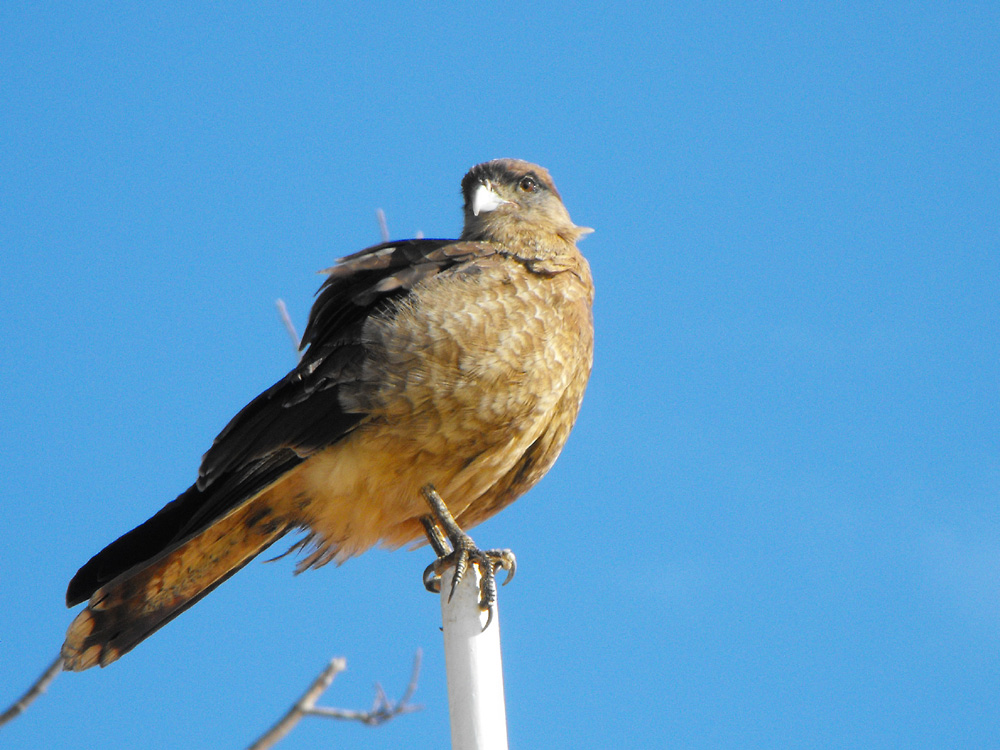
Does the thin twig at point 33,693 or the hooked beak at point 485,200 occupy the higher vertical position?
the hooked beak at point 485,200

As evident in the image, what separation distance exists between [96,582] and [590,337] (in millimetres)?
1499

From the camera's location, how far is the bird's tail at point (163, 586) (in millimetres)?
2832

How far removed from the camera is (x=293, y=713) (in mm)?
2500

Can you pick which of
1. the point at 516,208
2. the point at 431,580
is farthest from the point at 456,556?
the point at 516,208

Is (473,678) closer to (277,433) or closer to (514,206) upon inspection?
(277,433)

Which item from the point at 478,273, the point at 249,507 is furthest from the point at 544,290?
the point at 249,507

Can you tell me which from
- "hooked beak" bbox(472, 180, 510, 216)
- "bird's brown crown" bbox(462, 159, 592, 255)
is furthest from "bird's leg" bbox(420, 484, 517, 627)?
"hooked beak" bbox(472, 180, 510, 216)

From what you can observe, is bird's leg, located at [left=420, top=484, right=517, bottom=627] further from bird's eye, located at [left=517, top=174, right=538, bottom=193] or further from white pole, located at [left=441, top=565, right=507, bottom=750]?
bird's eye, located at [left=517, top=174, right=538, bottom=193]

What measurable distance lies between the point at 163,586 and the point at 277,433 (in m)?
0.51

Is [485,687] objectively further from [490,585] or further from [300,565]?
[300,565]

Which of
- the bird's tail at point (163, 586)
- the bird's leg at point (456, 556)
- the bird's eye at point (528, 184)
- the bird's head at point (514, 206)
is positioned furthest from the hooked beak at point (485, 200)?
the bird's tail at point (163, 586)

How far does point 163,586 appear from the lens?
9.71 ft

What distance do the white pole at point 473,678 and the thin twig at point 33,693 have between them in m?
0.95

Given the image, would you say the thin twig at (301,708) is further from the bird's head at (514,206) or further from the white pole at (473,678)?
the bird's head at (514,206)
